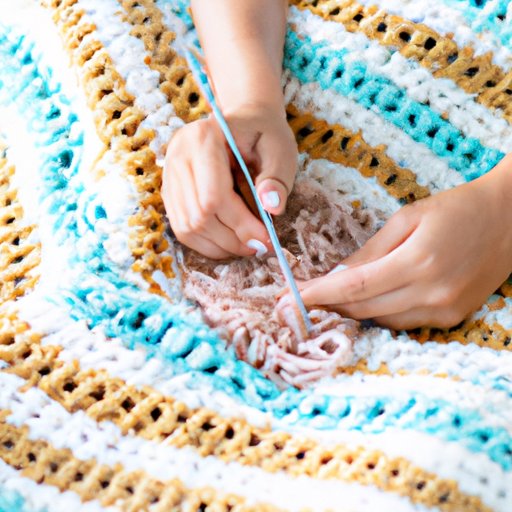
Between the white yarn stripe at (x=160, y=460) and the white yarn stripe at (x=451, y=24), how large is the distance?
499 mm

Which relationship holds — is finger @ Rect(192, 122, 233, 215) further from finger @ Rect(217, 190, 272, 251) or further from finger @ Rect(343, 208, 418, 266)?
finger @ Rect(343, 208, 418, 266)

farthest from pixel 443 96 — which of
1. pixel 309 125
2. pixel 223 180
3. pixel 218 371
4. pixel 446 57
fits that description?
pixel 218 371

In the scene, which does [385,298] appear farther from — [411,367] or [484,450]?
[484,450]

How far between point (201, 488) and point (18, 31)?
0.63 meters

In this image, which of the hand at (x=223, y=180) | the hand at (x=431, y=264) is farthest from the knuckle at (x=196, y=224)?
the hand at (x=431, y=264)

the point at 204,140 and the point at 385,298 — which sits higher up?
the point at 204,140

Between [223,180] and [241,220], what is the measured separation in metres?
0.04

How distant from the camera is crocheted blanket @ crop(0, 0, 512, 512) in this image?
56 centimetres

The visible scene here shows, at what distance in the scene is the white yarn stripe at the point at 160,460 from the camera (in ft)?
1.80

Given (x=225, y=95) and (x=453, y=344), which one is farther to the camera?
(x=225, y=95)

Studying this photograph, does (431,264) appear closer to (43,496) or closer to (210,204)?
(210,204)

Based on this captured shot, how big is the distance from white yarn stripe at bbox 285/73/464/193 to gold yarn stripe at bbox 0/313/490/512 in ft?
1.13

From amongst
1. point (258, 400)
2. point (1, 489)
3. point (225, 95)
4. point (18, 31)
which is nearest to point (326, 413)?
point (258, 400)

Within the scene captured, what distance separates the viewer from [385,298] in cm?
71
